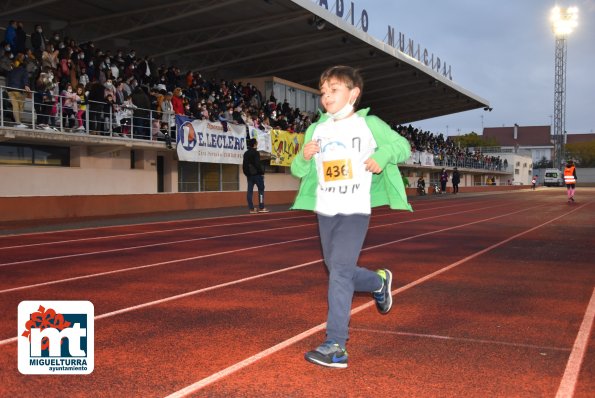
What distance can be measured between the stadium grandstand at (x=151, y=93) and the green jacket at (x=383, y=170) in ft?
45.6

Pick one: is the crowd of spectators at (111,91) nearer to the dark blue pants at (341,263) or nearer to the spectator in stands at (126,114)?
the spectator in stands at (126,114)

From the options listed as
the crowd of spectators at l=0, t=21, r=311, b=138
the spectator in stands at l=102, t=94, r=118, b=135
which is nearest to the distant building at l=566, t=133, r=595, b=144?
the crowd of spectators at l=0, t=21, r=311, b=138

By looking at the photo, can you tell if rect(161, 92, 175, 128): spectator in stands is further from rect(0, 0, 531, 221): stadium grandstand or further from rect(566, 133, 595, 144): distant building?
rect(566, 133, 595, 144): distant building

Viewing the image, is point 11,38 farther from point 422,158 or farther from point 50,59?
point 422,158

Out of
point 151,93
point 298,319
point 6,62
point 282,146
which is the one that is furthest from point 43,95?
point 298,319

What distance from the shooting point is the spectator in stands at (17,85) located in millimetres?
15977

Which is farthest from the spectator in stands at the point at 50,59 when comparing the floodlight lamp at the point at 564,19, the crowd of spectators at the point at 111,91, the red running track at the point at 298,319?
the floodlight lamp at the point at 564,19

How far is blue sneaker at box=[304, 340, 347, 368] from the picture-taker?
3760mm

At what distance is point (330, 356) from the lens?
3.77 m

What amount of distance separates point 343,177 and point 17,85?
14799 mm

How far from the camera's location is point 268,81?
35.4 metres

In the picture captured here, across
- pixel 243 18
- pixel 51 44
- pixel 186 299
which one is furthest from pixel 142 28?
pixel 186 299

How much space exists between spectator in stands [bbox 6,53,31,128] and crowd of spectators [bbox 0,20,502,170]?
0.17 feet

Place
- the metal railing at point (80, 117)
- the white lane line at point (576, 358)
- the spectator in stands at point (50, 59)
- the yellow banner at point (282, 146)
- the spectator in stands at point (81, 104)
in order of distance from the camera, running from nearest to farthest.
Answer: the white lane line at point (576, 358)
the metal railing at point (80, 117)
the spectator in stands at point (50, 59)
the spectator in stands at point (81, 104)
the yellow banner at point (282, 146)
